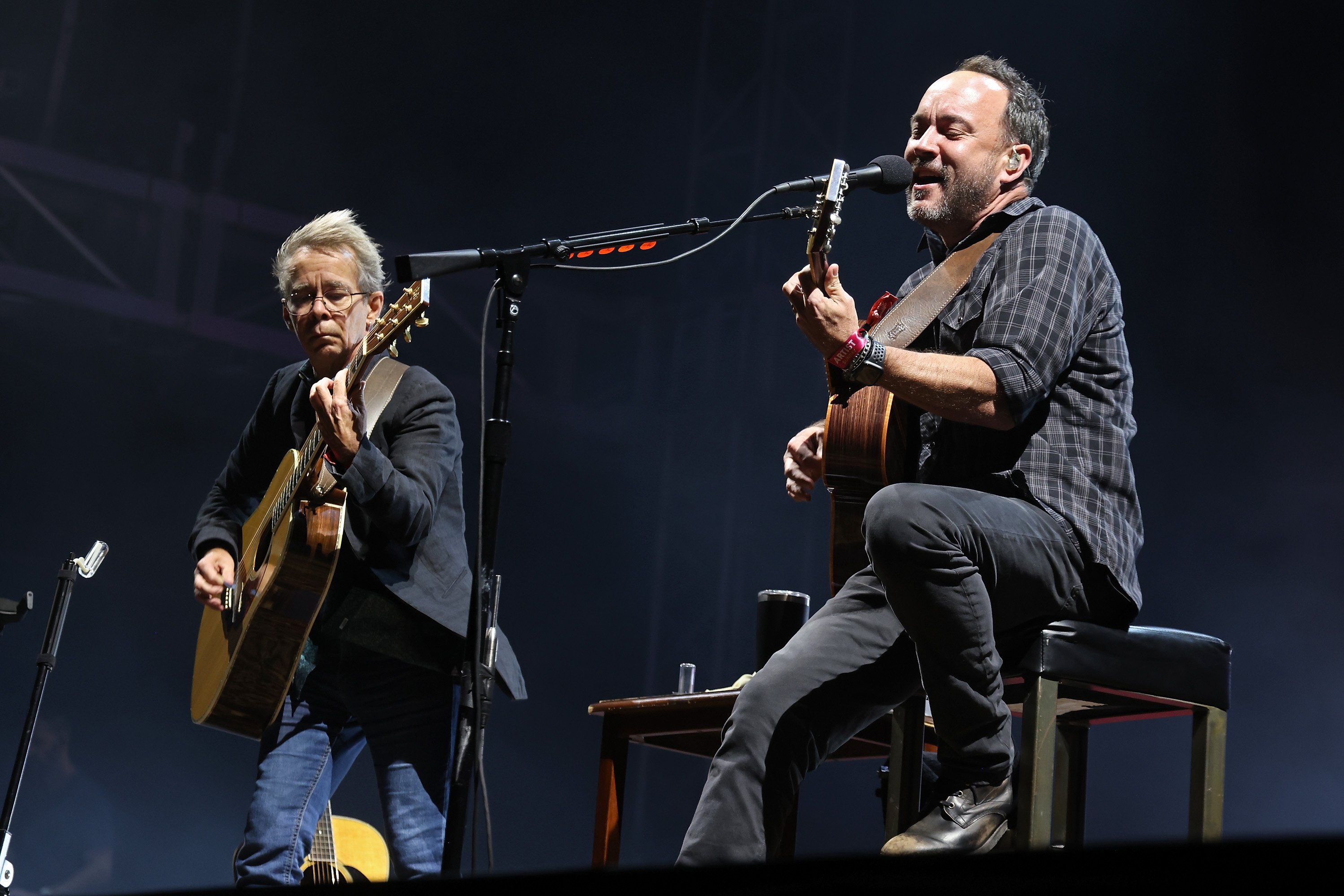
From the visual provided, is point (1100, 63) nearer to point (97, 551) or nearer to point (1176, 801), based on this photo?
point (1176, 801)

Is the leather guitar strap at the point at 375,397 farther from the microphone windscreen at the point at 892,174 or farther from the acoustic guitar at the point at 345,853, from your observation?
the acoustic guitar at the point at 345,853

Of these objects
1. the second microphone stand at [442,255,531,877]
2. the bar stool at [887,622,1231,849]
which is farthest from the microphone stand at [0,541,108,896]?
the bar stool at [887,622,1231,849]

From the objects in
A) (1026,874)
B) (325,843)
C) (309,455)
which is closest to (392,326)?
(309,455)

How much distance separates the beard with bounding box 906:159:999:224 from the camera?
2537mm

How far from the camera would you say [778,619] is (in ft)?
9.93

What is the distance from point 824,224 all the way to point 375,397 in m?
1.33

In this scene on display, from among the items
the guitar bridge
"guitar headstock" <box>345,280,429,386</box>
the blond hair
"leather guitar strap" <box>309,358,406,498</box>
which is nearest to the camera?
"guitar headstock" <box>345,280,429,386</box>

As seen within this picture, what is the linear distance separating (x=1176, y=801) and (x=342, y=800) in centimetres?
406

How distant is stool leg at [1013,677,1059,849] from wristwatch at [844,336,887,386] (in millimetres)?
589

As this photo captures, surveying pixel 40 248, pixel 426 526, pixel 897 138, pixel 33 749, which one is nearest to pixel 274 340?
pixel 40 248

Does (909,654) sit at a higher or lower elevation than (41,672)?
higher

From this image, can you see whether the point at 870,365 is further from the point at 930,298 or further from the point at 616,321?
the point at 616,321

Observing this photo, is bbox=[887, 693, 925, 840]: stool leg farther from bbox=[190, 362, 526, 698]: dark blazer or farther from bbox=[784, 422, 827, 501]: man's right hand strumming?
bbox=[190, 362, 526, 698]: dark blazer

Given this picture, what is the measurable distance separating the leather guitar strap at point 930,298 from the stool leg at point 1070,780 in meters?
0.95
